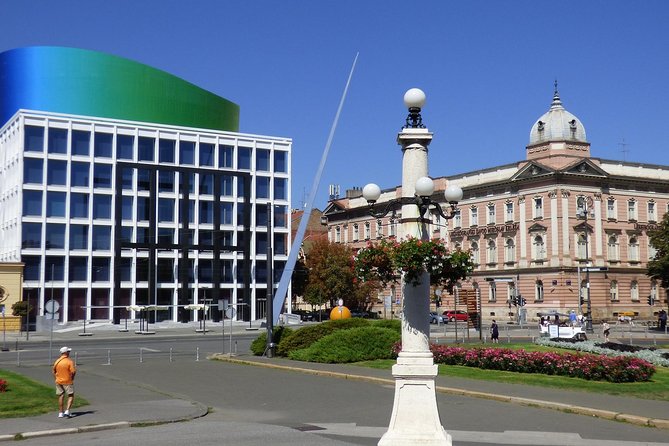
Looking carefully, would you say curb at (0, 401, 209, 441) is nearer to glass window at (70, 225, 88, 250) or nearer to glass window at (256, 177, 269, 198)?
glass window at (70, 225, 88, 250)

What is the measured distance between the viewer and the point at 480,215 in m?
87.8

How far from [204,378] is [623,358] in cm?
1366

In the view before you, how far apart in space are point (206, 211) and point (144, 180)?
746cm

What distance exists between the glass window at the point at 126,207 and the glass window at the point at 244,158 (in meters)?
13.5

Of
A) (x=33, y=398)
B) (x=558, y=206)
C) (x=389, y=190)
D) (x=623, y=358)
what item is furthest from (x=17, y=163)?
(x=623, y=358)

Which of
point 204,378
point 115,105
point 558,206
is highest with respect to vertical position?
point 115,105

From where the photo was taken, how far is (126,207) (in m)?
79.8

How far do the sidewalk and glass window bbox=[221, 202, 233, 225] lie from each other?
59.1 m

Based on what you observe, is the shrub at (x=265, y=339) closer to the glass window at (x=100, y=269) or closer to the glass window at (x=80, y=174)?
the glass window at (x=100, y=269)

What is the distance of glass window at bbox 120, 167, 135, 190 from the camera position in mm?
79625

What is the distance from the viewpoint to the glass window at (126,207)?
79.4 metres

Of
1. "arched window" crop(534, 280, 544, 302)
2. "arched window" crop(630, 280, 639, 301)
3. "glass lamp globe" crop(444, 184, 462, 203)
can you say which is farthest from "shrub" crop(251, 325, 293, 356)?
"arched window" crop(630, 280, 639, 301)

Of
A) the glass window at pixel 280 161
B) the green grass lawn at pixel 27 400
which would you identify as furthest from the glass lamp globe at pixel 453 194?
the glass window at pixel 280 161

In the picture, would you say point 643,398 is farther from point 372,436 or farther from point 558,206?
point 558,206
